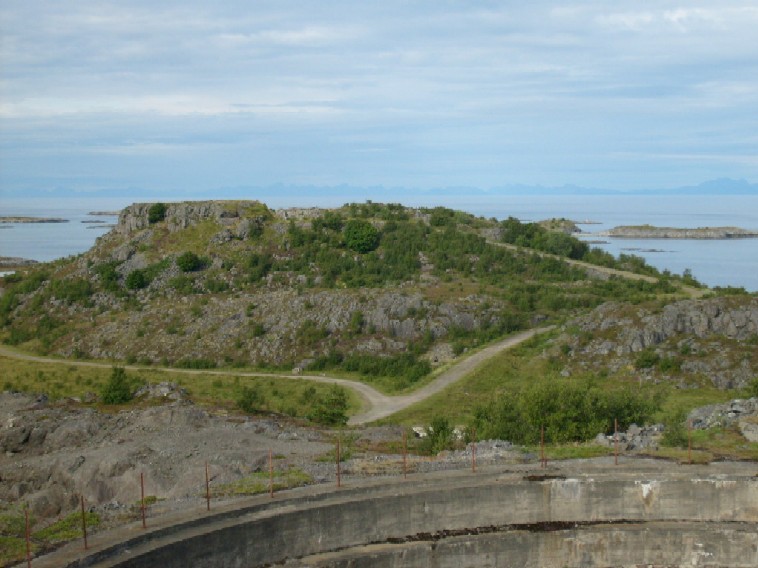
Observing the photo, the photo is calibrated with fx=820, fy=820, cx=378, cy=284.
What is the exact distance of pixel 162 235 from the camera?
62594 millimetres

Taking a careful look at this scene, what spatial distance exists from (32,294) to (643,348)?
43.1 metres

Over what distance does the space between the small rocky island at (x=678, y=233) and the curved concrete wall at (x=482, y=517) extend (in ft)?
416

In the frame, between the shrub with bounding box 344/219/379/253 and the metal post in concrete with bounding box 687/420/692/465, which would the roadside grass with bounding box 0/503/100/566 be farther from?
the shrub with bounding box 344/219/379/253

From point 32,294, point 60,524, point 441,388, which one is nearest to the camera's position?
point 60,524

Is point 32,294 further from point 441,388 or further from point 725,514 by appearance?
point 725,514

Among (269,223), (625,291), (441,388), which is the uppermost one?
(269,223)

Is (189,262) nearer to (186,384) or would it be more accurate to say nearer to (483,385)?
(186,384)

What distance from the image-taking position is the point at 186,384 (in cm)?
4328

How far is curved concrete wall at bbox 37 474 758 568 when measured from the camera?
18406 mm

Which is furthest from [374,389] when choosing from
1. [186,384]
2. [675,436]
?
[675,436]

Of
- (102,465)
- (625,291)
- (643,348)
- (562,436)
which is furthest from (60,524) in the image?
(625,291)

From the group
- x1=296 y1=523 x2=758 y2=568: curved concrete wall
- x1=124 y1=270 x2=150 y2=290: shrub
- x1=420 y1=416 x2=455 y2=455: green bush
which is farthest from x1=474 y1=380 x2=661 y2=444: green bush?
x1=124 y1=270 x2=150 y2=290: shrub

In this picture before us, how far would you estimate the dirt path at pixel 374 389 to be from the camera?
3778 centimetres

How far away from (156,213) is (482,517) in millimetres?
49332
